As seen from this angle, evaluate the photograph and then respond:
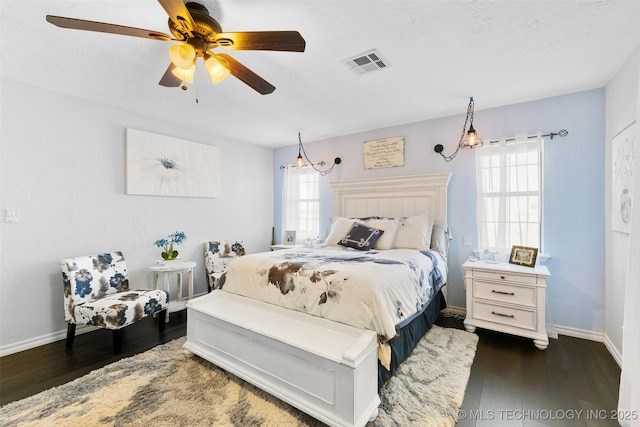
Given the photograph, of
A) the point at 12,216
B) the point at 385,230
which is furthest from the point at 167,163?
the point at 385,230

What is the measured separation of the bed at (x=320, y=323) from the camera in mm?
1562

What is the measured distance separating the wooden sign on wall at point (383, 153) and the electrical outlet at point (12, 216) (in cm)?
389

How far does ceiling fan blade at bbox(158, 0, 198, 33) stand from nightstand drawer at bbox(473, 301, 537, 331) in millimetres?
3203

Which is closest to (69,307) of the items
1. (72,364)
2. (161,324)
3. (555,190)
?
(72,364)

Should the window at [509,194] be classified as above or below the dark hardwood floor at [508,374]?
above

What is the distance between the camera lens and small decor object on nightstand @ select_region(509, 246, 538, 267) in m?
2.72

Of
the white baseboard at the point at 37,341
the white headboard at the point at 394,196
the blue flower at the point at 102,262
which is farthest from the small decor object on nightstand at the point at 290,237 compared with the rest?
the white baseboard at the point at 37,341

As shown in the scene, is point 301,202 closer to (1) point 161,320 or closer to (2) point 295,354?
(1) point 161,320

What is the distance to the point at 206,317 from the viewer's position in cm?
220

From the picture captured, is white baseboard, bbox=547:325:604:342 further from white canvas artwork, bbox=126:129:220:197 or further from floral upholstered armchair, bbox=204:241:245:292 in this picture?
white canvas artwork, bbox=126:129:220:197

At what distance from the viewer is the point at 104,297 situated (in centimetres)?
268

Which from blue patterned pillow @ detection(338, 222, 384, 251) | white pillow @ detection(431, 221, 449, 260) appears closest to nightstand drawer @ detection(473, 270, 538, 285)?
white pillow @ detection(431, 221, 449, 260)

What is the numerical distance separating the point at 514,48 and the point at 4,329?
484cm

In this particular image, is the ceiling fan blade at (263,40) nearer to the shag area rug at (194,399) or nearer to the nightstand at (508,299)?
the shag area rug at (194,399)
